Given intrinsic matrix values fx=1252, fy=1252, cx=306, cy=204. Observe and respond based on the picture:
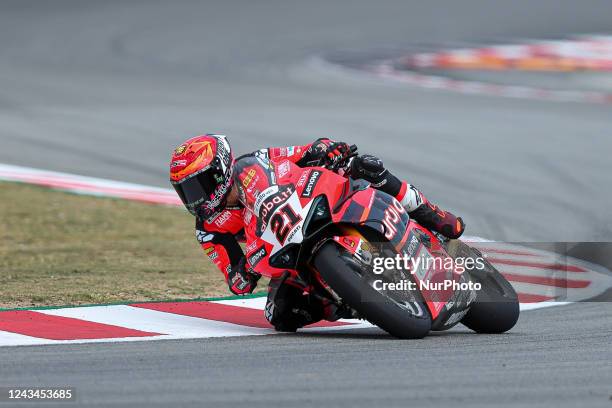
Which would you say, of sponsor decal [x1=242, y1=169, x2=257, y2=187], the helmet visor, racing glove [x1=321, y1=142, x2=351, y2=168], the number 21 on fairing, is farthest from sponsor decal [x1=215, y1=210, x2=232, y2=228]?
racing glove [x1=321, y1=142, x2=351, y2=168]

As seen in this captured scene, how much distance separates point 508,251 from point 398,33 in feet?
54.8

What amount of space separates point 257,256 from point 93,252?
4024 mm

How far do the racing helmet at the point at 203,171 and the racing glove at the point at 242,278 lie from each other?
1.26ft

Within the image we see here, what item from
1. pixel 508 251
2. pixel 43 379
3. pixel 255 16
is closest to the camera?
pixel 43 379

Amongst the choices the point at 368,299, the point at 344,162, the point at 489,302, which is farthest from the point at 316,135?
the point at 368,299

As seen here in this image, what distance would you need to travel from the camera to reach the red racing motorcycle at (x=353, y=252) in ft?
21.9

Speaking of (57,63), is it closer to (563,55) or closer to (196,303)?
(563,55)

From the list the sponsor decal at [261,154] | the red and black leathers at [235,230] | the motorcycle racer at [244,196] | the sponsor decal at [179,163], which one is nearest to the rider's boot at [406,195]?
the motorcycle racer at [244,196]

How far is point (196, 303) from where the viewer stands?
8.59 metres

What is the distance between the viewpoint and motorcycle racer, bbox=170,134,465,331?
23.5ft

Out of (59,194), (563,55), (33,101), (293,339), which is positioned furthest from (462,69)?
(293,339)

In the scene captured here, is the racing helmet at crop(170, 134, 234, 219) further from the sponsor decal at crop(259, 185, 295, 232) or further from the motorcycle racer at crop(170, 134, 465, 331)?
the sponsor decal at crop(259, 185, 295, 232)

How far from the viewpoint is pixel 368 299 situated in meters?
6.61

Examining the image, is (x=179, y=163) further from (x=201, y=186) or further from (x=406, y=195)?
(x=406, y=195)
